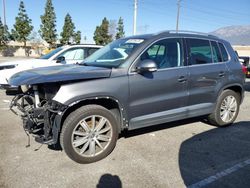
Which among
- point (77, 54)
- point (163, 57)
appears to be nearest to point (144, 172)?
point (163, 57)

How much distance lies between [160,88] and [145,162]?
1.22 metres

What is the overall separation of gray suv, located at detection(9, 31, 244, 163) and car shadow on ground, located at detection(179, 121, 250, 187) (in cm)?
53

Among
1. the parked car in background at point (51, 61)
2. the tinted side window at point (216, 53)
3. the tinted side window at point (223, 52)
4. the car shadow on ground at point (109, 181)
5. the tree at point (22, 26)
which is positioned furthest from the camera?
the tree at point (22, 26)

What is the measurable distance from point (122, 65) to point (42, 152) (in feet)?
6.15

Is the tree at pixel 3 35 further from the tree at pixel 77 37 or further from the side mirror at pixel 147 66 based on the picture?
the side mirror at pixel 147 66

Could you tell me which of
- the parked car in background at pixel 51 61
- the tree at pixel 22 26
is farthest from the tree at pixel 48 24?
the parked car in background at pixel 51 61

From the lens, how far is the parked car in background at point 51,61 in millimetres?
7924

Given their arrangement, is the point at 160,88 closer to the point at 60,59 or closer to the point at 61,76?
the point at 61,76

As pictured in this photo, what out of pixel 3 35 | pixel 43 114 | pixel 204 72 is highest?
pixel 3 35

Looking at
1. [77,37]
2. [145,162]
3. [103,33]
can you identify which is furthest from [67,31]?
[145,162]

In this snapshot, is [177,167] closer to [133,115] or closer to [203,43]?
[133,115]

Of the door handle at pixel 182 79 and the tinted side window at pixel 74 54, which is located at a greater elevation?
the tinted side window at pixel 74 54

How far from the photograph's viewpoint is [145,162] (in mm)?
3762

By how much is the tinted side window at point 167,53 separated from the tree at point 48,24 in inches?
1810
